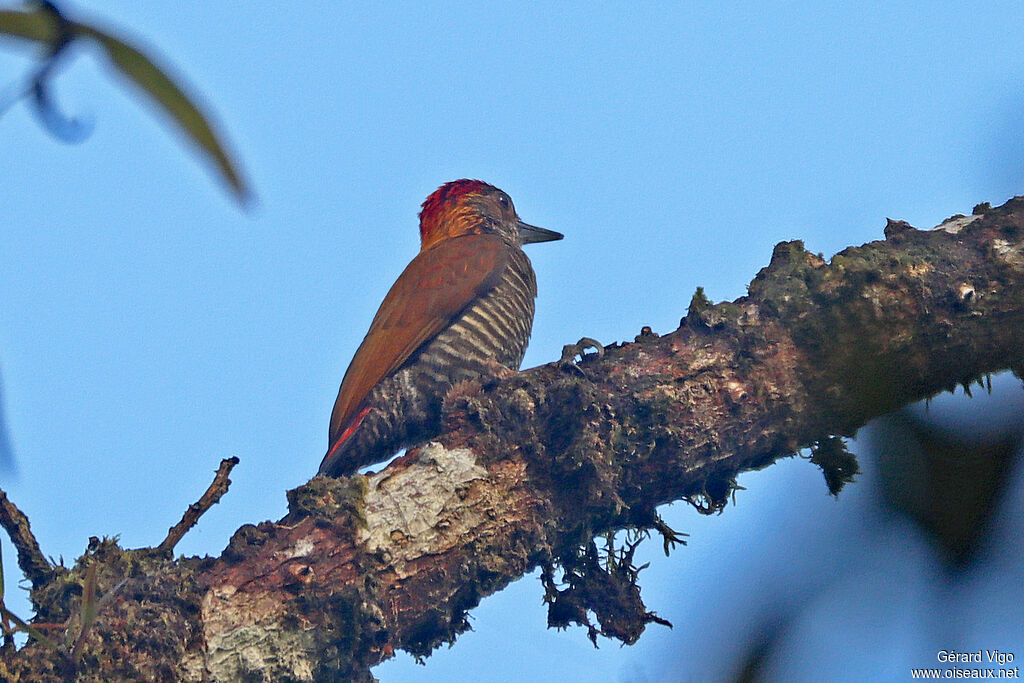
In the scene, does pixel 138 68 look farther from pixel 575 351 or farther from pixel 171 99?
pixel 575 351

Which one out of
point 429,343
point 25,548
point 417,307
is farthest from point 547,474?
point 417,307

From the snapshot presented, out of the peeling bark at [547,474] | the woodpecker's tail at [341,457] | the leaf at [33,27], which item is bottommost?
the leaf at [33,27]

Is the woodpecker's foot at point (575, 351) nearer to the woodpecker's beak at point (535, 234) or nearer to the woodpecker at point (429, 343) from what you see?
the woodpecker at point (429, 343)

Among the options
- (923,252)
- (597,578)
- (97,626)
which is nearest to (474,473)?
(597,578)

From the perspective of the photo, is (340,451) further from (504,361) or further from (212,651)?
(212,651)

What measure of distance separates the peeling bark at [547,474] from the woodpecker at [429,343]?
4.67ft

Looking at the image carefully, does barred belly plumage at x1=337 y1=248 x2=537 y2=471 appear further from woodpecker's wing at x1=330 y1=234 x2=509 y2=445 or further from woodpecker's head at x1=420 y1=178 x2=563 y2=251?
woodpecker's head at x1=420 y1=178 x2=563 y2=251

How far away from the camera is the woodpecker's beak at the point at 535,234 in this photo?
6094 mm

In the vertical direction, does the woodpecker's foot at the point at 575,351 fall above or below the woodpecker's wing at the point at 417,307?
below

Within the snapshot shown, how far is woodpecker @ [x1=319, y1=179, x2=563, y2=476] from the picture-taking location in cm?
432

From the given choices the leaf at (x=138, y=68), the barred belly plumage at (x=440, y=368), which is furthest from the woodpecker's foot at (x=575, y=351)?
the leaf at (x=138, y=68)

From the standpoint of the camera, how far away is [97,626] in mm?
2299

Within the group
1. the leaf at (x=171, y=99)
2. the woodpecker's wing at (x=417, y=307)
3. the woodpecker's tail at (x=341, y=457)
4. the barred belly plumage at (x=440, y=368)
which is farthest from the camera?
the woodpecker's wing at (x=417, y=307)

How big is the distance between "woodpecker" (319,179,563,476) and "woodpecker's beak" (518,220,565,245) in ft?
2.07
